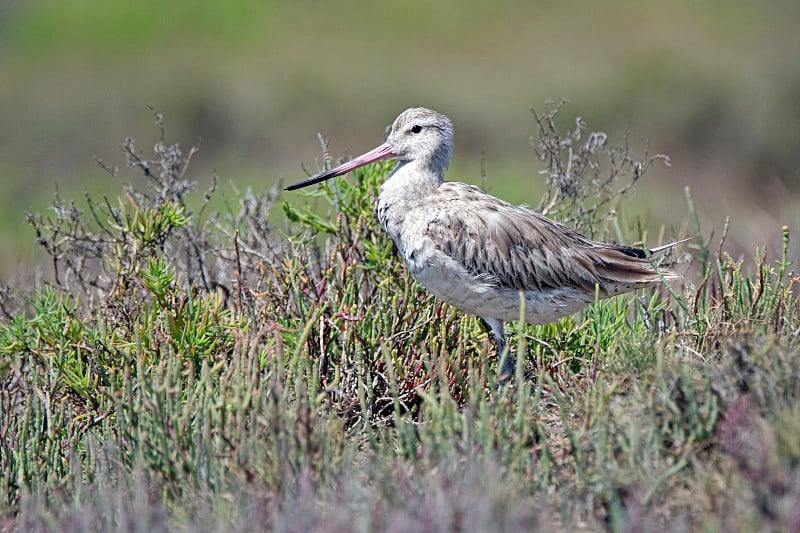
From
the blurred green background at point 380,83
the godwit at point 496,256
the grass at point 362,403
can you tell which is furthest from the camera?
the blurred green background at point 380,83

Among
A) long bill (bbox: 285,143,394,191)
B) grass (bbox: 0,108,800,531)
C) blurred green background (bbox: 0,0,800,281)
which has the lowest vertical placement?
grass (bbox: 0,108,800,531)

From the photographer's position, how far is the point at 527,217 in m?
6.22

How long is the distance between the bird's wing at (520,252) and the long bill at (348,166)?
0.51 m

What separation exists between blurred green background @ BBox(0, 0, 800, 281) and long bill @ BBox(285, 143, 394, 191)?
10395mm

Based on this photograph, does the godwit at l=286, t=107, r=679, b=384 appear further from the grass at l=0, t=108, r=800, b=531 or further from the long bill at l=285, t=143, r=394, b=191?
the grass at l=0, t=108, r=800, b=531

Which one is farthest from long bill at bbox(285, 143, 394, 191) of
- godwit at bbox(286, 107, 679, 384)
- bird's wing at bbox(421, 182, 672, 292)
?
bird's wing at bbox(421, 182, 672, 292)

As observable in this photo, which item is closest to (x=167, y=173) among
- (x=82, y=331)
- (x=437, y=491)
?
(x=82, y=331)

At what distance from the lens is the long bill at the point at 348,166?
6.34m

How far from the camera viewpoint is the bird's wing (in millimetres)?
5941

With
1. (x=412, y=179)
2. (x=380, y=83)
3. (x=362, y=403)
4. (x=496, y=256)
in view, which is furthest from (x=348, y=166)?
(x=380, y=83)

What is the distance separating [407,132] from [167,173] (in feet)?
5.96

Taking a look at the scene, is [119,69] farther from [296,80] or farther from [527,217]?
[527,217]

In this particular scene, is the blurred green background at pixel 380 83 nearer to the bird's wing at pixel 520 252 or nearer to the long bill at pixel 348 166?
the bird's wing at pixel 520 252

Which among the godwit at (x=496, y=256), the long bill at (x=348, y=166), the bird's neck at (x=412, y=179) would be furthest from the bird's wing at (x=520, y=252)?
the long bill at (x=348, y=166)
